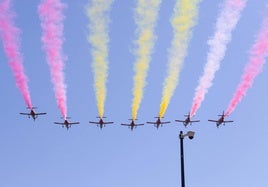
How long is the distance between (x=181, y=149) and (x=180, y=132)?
1.08 meters

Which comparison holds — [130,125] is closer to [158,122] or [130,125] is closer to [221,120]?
[158,122]

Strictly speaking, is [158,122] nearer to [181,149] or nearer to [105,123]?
[105,123]

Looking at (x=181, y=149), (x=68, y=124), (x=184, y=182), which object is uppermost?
(x=68, y=124)

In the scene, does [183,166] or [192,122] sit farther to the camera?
[192,122]

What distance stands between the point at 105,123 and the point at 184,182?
28396 millimetres

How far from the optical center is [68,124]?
2255 inches

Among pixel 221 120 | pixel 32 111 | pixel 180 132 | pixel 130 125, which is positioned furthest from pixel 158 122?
pixel 180 132

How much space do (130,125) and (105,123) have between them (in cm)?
285

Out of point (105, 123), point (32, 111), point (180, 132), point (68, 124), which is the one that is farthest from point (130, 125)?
point (180, 132)

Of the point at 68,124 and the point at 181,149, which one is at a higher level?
the point at 68,124

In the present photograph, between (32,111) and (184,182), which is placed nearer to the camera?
(184,182)

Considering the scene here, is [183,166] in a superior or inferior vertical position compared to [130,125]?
inferior

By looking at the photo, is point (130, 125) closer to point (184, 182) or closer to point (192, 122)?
point (192, 122)

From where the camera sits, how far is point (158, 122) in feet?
192
